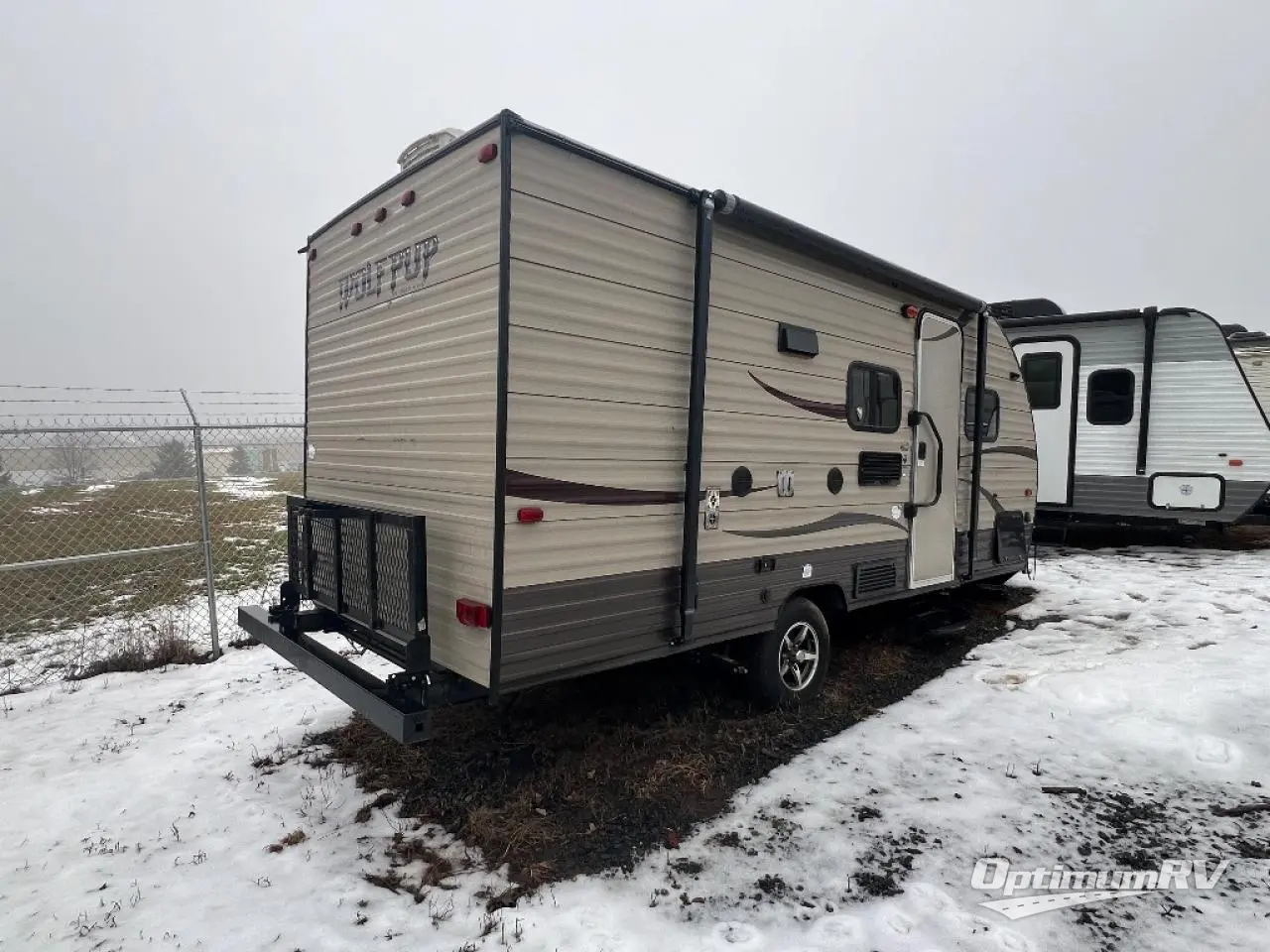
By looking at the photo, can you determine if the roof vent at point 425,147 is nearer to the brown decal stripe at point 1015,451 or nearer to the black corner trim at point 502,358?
the black corner trim at point 502,358

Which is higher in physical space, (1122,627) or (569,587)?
(569,587)

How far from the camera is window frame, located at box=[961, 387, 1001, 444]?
6.05m

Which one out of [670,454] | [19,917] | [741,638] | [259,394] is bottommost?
[19,917]

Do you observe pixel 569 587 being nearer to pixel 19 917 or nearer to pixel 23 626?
pixel 19 917

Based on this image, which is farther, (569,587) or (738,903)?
(569,587)

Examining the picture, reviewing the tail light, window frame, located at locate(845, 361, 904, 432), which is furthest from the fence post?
window frame, located at locate(845, 361, 904, 432)

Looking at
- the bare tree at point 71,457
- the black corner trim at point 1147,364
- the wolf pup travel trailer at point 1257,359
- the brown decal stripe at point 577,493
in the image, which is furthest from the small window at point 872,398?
the wolf pup travel trailer at point 1257,359

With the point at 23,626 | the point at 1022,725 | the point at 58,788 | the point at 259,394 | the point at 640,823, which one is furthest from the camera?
the point at 259,394

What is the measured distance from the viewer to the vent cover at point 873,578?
16.3 feet

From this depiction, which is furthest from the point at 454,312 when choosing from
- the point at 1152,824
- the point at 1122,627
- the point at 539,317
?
the point at 1122,627

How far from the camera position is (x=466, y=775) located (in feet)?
12.0

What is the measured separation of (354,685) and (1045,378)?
10681 mm

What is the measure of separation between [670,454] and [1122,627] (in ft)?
17.1

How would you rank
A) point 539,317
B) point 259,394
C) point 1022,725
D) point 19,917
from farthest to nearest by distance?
point 259,394 < point 1022,725 < point 539,317 < point 19,917
